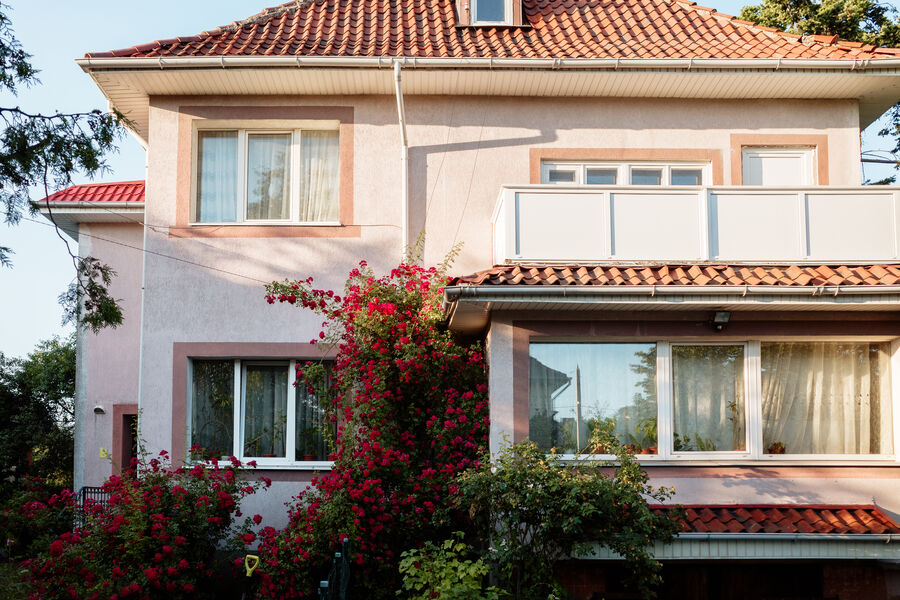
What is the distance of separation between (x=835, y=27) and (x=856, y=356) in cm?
1444

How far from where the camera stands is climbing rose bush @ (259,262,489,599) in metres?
9.72

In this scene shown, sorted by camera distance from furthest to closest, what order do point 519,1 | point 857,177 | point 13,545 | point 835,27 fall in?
1. point 835,27
2. point 13,545
3. point 519,1
4. point 857,177

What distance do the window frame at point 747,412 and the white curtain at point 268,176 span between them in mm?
4554

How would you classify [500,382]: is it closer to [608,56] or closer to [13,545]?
[608,56]

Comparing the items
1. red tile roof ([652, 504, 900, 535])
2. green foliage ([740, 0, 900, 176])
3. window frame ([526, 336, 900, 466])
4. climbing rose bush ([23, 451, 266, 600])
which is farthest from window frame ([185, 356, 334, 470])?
green foliage ([740, 0, 900, 176])

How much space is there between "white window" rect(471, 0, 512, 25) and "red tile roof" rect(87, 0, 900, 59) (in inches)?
9.2

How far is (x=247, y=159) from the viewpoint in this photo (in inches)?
490

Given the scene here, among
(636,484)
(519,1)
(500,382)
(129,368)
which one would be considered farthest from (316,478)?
(519,1)

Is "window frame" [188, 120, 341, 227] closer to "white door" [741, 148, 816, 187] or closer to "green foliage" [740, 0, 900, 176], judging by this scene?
"white door" [741, 148, 816, 187]

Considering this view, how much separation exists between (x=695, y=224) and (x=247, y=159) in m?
6.51

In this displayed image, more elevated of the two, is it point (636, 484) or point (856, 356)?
point (856, 356)

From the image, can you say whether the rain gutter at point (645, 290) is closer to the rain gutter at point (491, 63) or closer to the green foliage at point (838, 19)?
the rain gutter at point (491, 63)

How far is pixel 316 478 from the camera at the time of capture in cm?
1030

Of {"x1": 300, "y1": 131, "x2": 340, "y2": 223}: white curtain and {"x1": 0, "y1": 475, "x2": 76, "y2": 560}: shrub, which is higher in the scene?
{"x1": 300, "y1": 131, "x2": 340, "y2": 223}: white curtain
